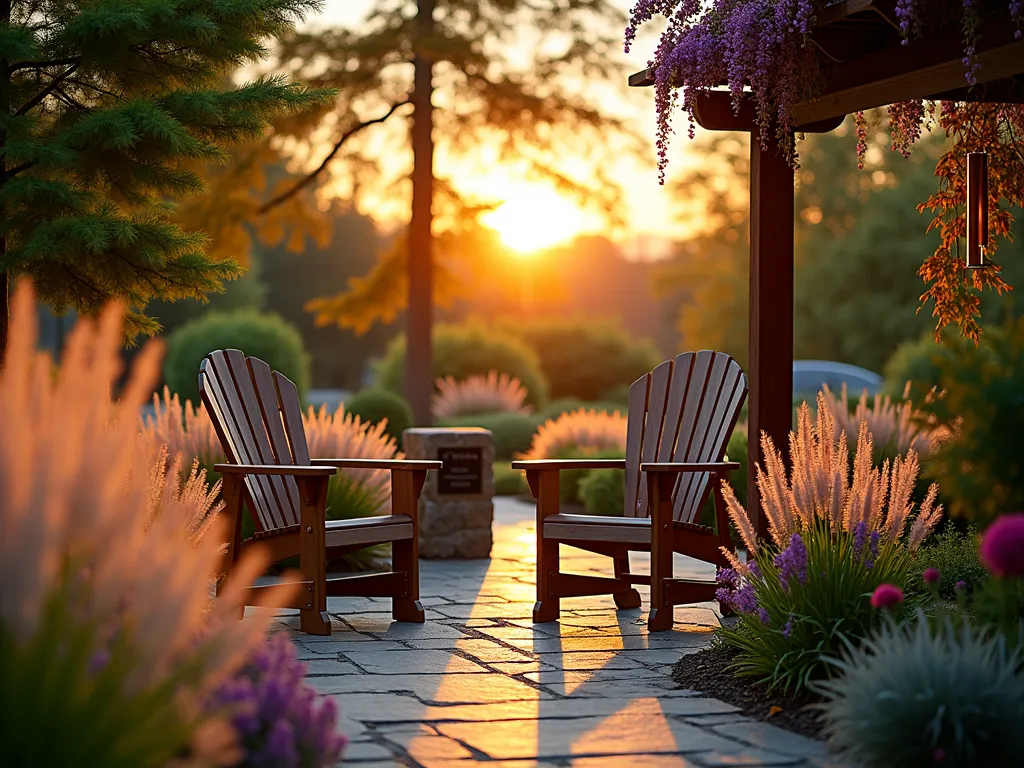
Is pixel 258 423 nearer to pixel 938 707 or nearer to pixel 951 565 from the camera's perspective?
pixel 951 565

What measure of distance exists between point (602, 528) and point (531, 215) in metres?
9.04

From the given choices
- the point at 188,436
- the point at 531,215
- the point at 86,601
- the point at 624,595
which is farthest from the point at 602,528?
the point at 531,215

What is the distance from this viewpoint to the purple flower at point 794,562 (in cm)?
444

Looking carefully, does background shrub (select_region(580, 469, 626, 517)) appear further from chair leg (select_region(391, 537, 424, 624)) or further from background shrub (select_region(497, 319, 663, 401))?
background shrub (select_region(497, 319, 663, 401))

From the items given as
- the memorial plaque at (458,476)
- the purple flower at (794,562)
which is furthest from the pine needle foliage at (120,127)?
the purple flower at (794,562)

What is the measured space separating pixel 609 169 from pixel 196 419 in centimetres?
740

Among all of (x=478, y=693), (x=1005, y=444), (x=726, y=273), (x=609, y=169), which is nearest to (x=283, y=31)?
(x=478, y=693)

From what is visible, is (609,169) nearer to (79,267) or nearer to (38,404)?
(79,267)

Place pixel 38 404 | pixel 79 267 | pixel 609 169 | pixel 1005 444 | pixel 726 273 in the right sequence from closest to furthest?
pixel 38 404 → pixel 1005 444 → pixel 79 267 → pixel 609 169 → pixel 726 273

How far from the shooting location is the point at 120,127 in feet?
19.7

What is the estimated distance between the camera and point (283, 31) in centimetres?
689

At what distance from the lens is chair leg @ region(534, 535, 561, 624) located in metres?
5.94

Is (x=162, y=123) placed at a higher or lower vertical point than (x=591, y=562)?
higher

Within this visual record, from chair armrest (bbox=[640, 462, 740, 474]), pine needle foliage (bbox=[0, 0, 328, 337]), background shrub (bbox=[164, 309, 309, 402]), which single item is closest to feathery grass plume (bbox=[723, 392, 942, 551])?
chair armrest (bbox=[640, 462, 740, 474])
